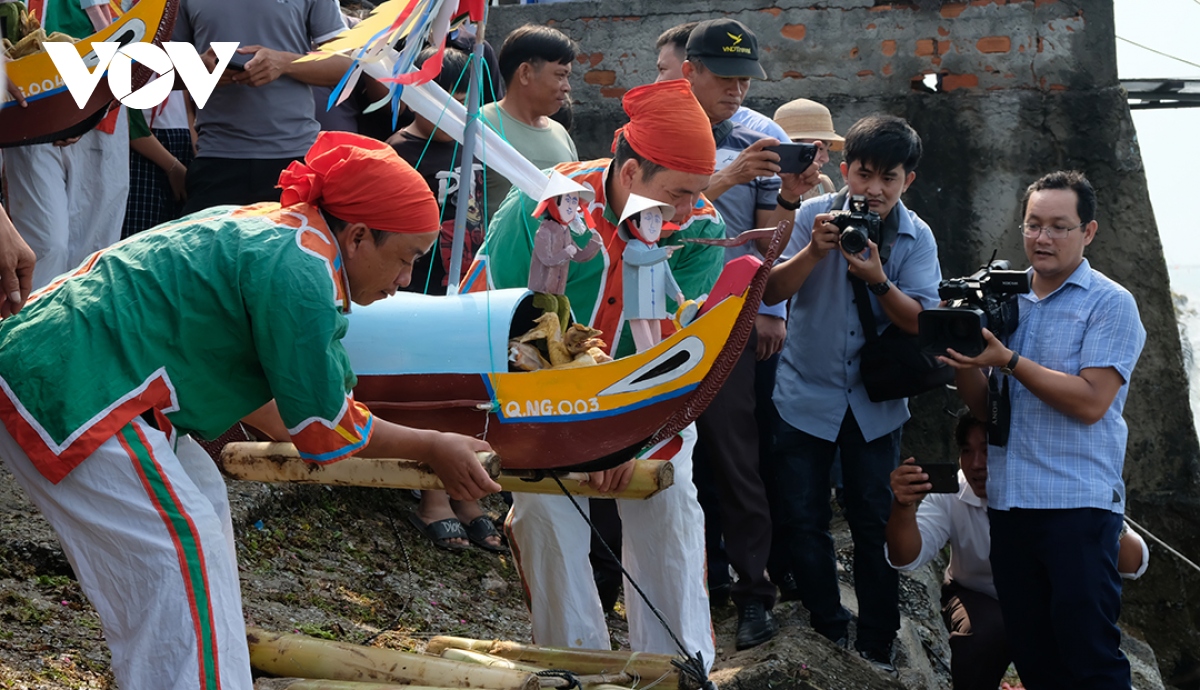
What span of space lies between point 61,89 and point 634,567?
2233 mm

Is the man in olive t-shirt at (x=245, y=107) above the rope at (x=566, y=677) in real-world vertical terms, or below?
above

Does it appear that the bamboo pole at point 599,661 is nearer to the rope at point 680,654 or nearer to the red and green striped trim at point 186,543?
the rope at point 680,654

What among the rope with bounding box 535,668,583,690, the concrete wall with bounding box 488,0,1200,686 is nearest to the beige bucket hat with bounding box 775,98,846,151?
the concrete wall with bounding box 488,0,1200,686

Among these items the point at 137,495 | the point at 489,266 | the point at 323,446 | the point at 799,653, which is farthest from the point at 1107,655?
the point at 137,495

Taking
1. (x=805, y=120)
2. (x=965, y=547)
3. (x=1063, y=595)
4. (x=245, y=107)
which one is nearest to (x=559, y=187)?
(x=245, y=107)

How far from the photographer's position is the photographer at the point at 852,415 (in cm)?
488

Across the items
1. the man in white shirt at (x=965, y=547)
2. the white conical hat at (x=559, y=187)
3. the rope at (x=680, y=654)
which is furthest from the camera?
the man in white shirt at (x=965, y=547)

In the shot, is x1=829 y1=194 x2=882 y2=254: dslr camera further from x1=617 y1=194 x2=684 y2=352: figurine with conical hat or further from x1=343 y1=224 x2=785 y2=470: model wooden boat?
x1=343 y1=224 x2=785 y2=470: model wooden boat

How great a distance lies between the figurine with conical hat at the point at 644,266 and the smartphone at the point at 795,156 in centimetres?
94

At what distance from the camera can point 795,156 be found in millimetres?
4758

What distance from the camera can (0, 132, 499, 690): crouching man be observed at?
2561 mm

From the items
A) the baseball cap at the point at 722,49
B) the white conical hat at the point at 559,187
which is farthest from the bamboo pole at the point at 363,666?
the baseball cap at the point at 722,49

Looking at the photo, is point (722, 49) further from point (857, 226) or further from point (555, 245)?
point (555, 245)

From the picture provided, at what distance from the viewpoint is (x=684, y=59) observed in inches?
219
